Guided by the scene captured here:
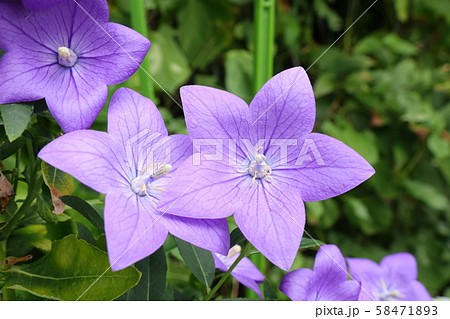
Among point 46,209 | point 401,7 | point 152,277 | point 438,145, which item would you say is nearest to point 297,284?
point 152,277

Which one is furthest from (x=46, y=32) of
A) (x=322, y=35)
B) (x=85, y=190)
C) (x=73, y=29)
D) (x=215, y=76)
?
(x=322, y=35)

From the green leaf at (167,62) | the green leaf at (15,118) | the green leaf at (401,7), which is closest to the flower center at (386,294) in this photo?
the green leaf at (15,118)

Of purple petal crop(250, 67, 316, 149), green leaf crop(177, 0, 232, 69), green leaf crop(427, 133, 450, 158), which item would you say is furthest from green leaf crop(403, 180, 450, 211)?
purple petal crop(250, 67, 316, 149)

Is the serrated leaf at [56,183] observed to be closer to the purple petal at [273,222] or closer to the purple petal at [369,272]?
the purple petal at [273,222]

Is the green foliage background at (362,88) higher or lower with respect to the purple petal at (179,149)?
higher

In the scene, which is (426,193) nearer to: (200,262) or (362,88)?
(362,88)

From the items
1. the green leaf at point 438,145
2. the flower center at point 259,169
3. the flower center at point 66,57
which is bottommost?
the flower center at point 259,169

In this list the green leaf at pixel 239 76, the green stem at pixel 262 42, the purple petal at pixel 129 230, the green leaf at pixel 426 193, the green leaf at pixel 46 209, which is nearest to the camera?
the purple petal at pixel 129 230
